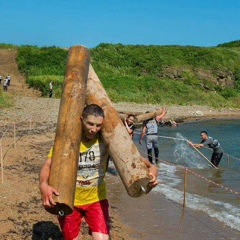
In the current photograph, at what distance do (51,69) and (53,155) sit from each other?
37843 mm

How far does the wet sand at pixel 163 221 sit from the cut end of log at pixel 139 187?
2618 millimetres

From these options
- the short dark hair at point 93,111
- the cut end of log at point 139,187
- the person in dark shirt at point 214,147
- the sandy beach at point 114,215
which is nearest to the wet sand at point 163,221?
the sandy beach at point 114,215

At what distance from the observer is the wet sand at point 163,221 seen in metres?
6.46

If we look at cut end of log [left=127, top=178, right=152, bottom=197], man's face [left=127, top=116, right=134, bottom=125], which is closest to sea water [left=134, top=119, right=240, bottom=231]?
man's face [left=127, top=116, right=134, bottom=125]

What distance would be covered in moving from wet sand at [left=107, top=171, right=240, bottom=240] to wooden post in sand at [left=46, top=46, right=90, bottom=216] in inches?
115

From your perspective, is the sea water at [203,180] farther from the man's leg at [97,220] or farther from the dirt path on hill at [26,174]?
the man's leg at [97,220]

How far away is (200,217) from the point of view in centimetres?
738

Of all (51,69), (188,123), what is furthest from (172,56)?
(188,123)

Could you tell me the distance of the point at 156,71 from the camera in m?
47.6

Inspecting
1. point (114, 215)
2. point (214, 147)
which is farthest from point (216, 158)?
point (114, 215)

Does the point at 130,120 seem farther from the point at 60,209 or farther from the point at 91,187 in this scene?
the point at 60,209

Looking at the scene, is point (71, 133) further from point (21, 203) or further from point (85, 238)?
point (21, 203)

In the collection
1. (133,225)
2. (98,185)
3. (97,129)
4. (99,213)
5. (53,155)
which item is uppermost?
(97,129)

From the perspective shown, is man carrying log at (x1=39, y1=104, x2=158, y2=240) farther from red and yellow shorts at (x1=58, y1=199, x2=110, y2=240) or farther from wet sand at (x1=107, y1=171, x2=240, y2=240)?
wet sand at (x1=107, y1=171, x2=240, y2=240)
